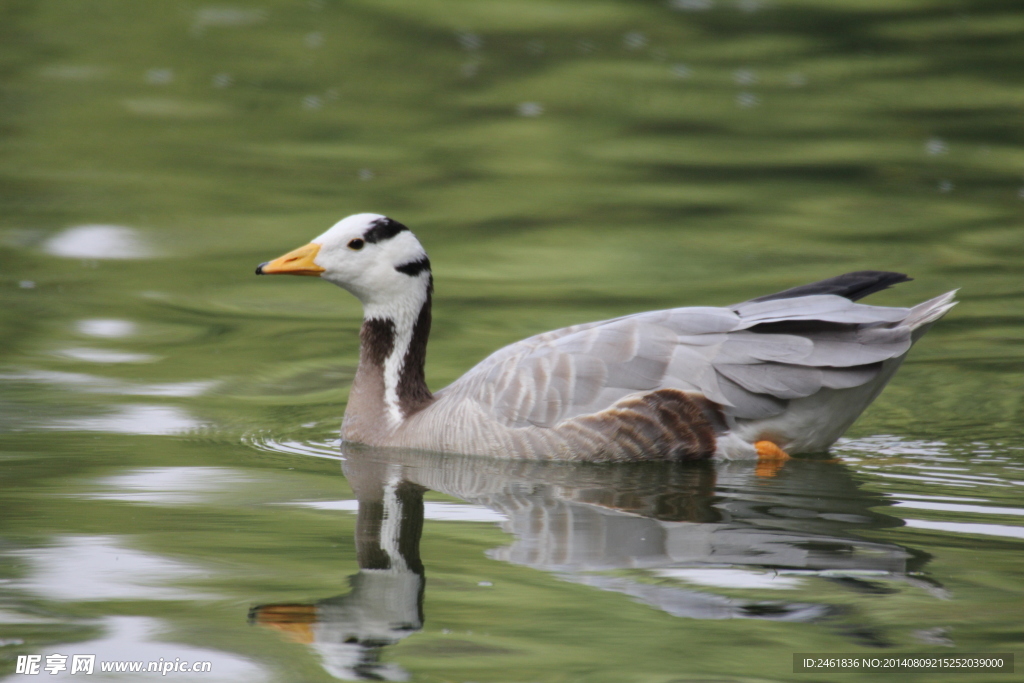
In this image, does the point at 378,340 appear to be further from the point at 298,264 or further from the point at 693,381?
the point at 693,381

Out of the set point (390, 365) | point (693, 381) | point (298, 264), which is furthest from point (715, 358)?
point (298, 264)

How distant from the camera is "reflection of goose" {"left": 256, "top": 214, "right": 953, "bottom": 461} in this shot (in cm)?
803

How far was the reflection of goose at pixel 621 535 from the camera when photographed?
5.48 meters

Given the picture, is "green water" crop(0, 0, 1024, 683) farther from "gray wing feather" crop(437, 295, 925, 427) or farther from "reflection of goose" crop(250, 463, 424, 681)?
"gray wing feather" crop(437, 295, 925, 427)

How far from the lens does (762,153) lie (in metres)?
18.3

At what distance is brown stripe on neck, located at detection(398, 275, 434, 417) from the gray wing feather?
0.72 metres

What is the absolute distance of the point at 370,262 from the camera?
8.81m

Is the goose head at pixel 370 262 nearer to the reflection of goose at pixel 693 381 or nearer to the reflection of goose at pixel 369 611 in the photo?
the reflection of goose at pixel 693 381

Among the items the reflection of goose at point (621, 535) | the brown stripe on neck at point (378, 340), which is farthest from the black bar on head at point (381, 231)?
the reflection of goose at point (621, 535)

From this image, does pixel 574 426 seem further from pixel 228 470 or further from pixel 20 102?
pixel 20 102

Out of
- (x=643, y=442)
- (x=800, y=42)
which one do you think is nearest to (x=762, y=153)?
(x=800, y=42)

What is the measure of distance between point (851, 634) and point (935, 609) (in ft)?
1.62

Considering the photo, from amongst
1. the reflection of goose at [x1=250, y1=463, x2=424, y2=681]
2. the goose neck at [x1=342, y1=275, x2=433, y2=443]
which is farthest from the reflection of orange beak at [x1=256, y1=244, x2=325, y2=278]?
the reflection of goose at [x1=250, y1=463, x2=424, y2=681]

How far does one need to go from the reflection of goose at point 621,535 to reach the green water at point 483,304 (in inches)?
1.3
